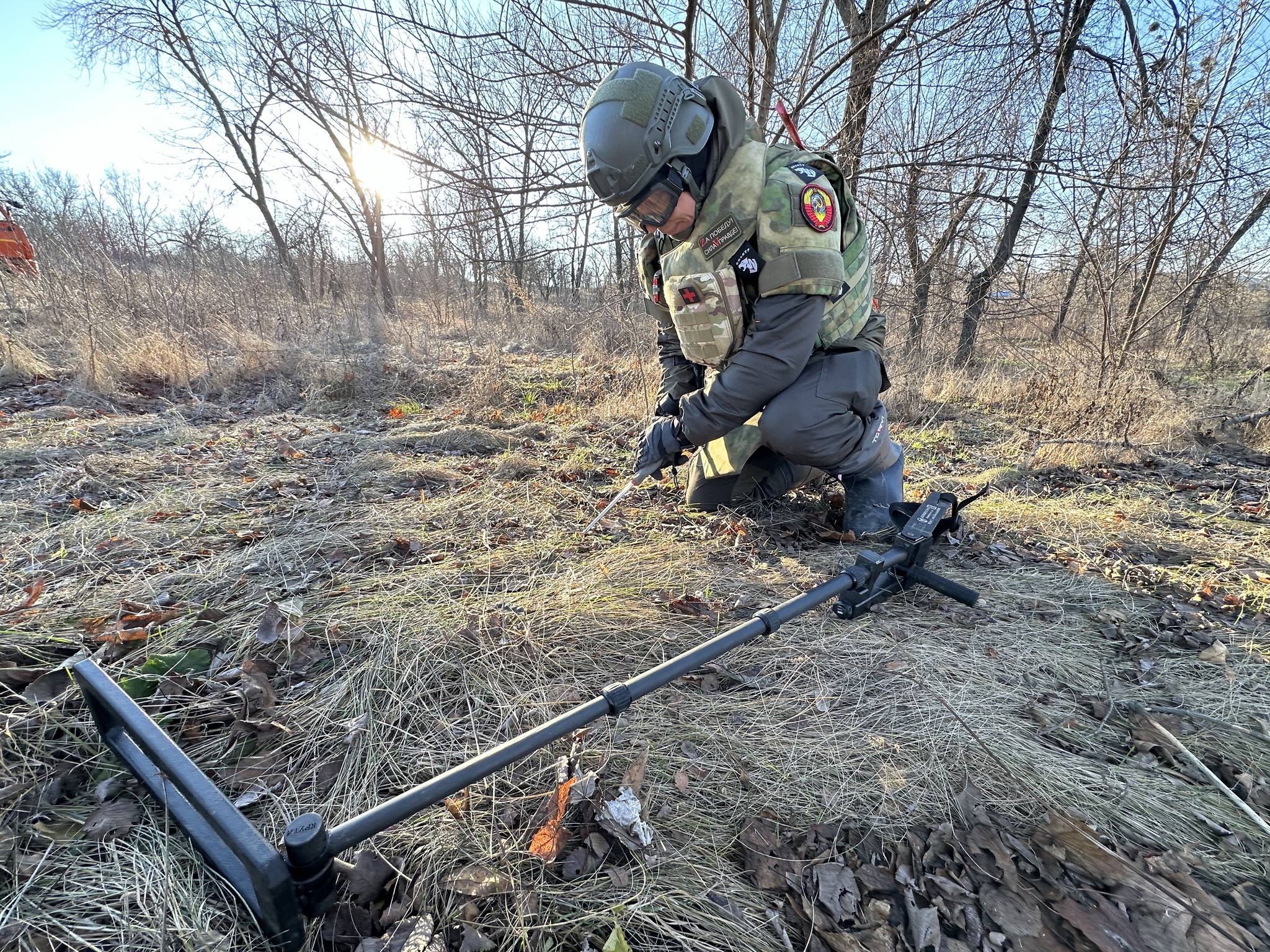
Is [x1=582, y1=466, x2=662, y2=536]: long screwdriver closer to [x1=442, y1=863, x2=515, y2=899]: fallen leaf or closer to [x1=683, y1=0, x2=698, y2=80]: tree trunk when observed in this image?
[x1=442, y1=863, x2=515, y2=899]: fallen leaf

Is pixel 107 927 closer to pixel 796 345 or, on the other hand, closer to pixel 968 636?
pixel 968 636

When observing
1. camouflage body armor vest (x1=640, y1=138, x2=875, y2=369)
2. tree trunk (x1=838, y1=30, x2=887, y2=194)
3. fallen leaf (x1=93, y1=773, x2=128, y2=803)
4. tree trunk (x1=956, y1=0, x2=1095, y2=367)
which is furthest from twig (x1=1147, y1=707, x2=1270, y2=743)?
tree trunk (x1=838, y1=30, x2=887, y2=194)

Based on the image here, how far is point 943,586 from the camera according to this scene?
2139 mm

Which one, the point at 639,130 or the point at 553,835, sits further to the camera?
the point at 639,130

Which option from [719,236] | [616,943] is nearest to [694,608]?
[616,943]

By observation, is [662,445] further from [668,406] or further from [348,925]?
[348,925]

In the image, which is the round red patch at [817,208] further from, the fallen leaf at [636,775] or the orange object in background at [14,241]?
the orange object in background at [14,241]

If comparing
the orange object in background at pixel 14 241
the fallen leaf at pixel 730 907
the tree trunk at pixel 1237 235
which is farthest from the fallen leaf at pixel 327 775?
the orange object in background at pixel 14 241

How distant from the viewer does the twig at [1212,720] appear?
1.61 metres

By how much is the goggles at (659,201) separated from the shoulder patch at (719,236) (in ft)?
0.67

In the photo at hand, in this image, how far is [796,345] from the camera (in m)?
2.48

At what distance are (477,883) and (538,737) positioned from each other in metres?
0.30

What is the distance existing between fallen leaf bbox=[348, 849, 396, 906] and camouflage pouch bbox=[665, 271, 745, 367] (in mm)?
2353

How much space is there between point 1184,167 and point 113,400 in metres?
9.32
